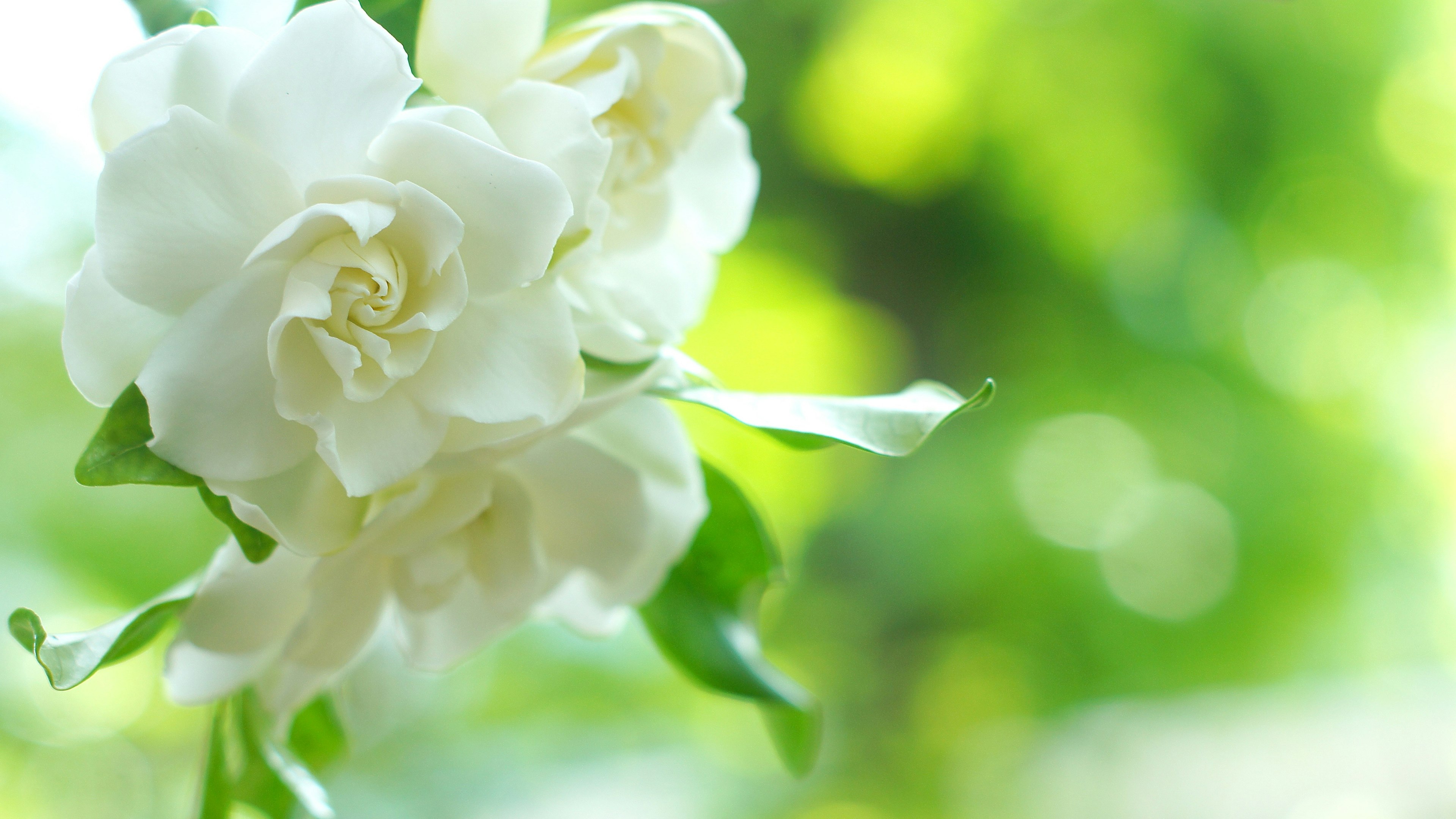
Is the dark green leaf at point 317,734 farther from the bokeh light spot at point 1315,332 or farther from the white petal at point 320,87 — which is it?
the bokeh light spot at point 1315,332

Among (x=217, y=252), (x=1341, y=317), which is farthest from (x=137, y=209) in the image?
(x=1341, y=317)

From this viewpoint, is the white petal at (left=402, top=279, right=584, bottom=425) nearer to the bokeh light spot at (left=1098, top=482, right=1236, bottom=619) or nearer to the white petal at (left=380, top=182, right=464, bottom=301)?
the white petal at (left=380, top=182, right=464, bottom=301)

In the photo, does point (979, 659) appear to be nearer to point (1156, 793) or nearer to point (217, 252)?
point (1156, 793)

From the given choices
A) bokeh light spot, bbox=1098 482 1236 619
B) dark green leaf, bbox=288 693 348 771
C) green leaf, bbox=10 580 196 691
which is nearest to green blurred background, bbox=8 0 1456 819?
bokeh light spot, bbox=1098 482 1236 619

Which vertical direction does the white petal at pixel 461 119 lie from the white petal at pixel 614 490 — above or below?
above

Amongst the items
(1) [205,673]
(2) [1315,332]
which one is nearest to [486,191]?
(1) [205,673]

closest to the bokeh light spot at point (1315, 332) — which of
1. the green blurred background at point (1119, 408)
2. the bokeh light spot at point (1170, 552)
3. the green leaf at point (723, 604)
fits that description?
the green blurred background at point (1119, 408)

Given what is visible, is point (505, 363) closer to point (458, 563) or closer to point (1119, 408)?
point (458, 563)

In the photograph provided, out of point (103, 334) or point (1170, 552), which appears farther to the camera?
point (1170, 552)
